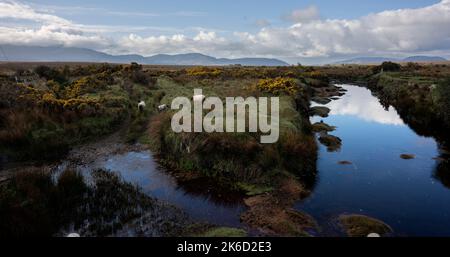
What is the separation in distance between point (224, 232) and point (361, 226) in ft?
17.6

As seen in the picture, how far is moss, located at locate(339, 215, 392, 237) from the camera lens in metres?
11.4

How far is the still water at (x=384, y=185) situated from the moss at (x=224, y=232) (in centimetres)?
344

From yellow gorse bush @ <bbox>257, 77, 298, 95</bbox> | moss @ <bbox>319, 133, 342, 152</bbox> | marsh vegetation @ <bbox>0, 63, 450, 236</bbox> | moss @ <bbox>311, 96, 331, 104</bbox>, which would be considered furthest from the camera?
moss @ <bbox>311, 96, 331, 104</bbox>

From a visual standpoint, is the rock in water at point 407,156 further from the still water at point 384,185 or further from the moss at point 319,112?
the moss at point 319,112

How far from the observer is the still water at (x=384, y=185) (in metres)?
12.7

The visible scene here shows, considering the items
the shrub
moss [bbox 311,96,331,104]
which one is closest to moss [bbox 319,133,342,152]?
moss [bbox 311,96,331,104]

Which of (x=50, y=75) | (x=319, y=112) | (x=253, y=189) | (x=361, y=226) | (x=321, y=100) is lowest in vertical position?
(x=361, y=226)

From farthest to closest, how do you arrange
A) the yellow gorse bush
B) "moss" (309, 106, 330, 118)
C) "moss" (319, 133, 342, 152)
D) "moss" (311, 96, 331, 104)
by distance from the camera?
1. "moss" (311, 96, 331, 104)
2. "moss" (309, 106, 330, 118)
3. the yellow gorse bush
4. "moss" (319, 133, 342, 152)

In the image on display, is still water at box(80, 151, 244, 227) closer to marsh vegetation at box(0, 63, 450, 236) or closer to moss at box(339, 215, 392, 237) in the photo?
marsh vegetation at box(0, 63, 450, 236)

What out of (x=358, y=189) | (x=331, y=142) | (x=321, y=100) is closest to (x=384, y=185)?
(x=358, y=189)

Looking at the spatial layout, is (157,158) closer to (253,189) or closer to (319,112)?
(253,189)

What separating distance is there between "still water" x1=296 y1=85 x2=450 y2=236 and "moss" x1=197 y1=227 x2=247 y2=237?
3.44 meters

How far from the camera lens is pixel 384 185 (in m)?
16.2
